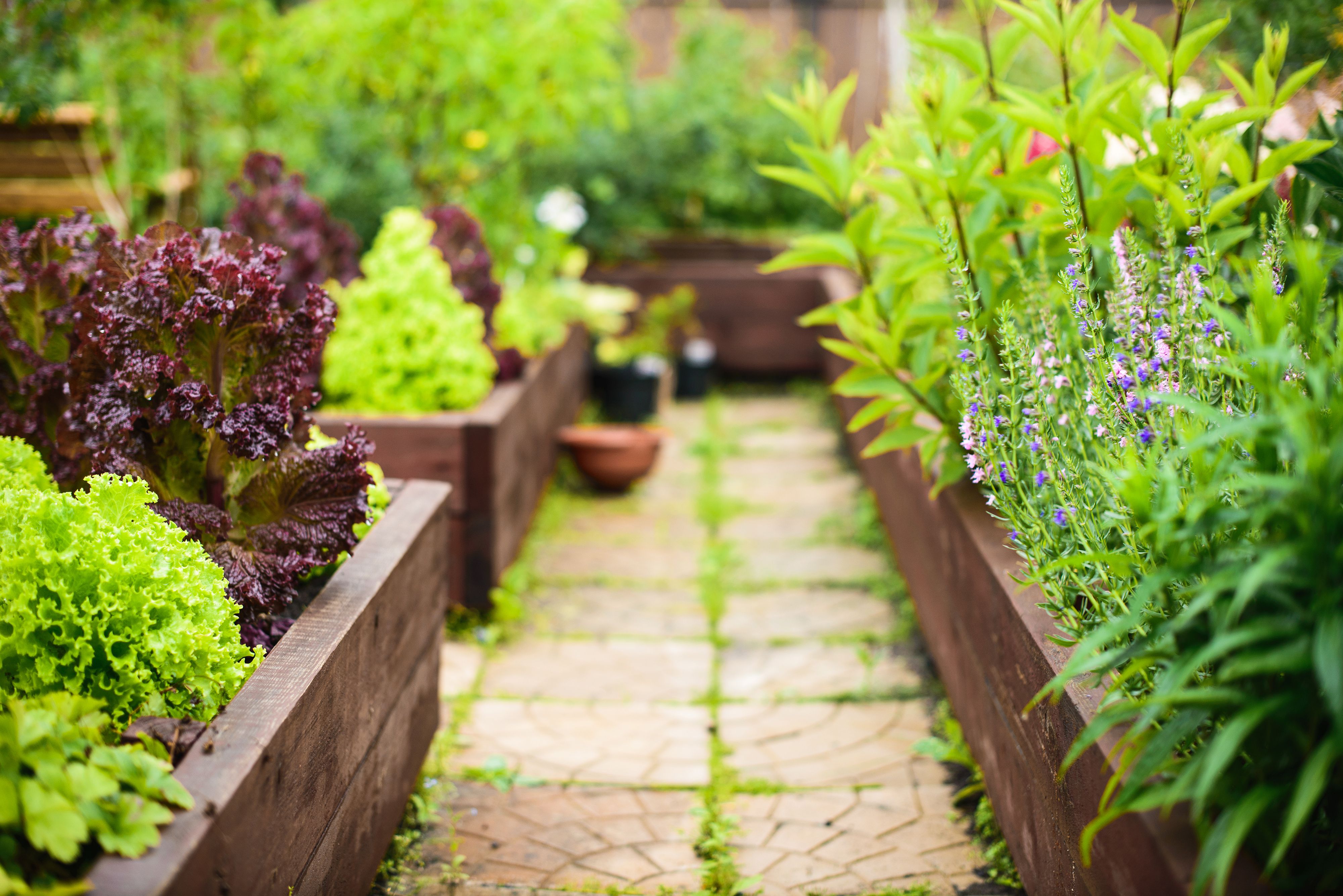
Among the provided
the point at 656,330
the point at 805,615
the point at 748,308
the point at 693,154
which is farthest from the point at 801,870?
the point at 693,154

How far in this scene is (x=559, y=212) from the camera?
594 centimetres

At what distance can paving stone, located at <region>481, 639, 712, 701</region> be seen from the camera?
3391 millimetres

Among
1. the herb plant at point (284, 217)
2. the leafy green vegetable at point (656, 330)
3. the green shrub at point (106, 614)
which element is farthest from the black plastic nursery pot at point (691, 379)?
the green shrub at point (106, 614)

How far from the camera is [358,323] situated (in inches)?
151

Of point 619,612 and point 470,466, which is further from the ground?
point 470,466

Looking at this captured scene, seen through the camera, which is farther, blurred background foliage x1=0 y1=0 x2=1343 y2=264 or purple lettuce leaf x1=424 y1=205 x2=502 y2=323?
purple lettuce leaf x1=424 y1=205 x2=502 y2=323

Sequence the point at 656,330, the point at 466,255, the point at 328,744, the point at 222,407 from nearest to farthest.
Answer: the point at 328,744 < the point at 222,407 < the point at 466,255 < the point at 656,330

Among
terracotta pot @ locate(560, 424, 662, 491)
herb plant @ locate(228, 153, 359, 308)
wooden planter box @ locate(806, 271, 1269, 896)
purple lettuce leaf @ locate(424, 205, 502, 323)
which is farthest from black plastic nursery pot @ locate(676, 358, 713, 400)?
wooden planter box @ locate(806, 271, 1269, 896)

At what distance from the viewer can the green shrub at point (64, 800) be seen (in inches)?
49.7

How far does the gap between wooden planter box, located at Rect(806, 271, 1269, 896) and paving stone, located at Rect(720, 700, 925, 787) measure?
0.76 ft

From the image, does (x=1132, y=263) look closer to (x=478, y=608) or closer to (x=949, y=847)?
(x=949, y=847)

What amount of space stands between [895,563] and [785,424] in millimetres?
2190

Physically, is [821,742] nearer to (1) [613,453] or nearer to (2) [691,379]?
(1) [613,453]

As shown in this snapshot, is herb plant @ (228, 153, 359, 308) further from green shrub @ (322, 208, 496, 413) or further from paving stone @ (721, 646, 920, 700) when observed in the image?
paving stone @ (721, 646, 920, 700)
